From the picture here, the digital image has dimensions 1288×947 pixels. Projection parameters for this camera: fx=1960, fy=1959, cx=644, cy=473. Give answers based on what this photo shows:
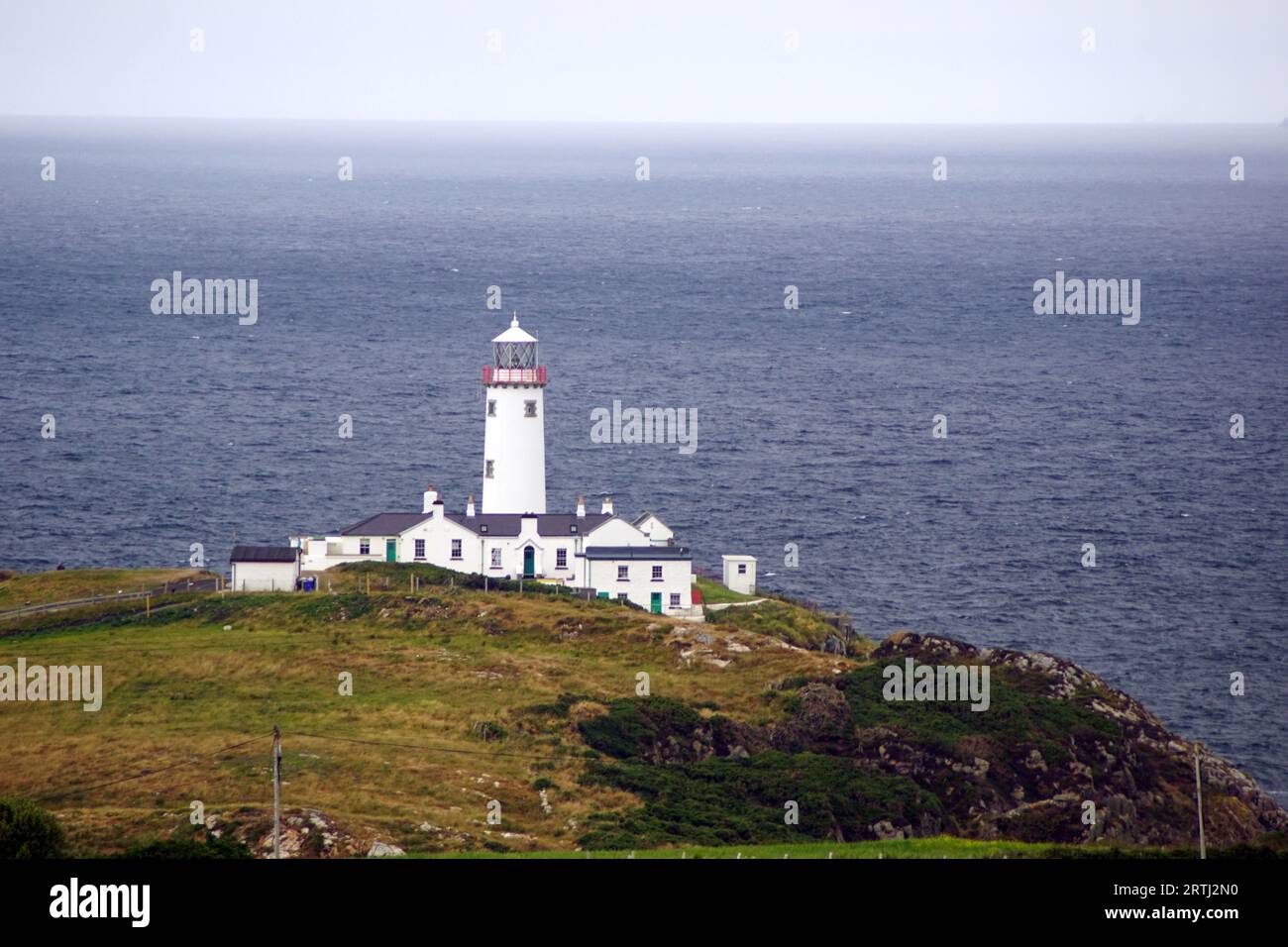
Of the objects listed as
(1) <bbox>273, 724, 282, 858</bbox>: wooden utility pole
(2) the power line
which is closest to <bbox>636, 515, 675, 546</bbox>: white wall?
(2) the power line

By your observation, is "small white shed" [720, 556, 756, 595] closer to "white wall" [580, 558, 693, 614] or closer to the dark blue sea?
the dark blue sea

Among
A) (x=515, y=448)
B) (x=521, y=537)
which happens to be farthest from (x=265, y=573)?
(x=515, y=448)

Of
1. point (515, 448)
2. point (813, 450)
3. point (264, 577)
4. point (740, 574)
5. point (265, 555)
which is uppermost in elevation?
point (515, 448)

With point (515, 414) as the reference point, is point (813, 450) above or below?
below

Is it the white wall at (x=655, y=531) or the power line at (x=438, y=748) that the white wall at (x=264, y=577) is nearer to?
the white wall at (x=655, y=531)

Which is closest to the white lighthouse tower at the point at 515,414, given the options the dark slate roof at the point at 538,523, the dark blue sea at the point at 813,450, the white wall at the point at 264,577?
the dark slate roof at the point at 538,523

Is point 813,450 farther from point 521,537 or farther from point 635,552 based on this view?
point 521,537
